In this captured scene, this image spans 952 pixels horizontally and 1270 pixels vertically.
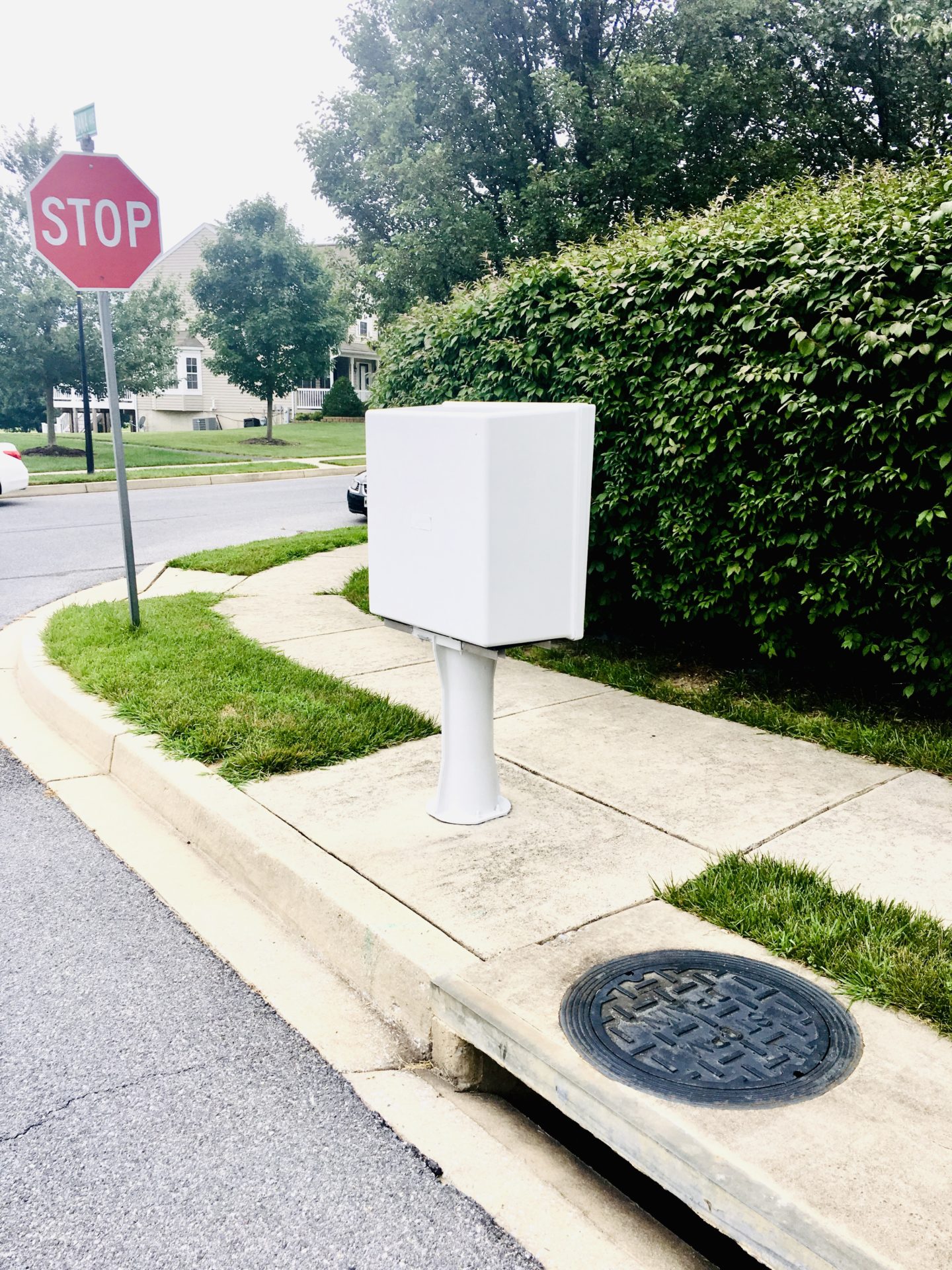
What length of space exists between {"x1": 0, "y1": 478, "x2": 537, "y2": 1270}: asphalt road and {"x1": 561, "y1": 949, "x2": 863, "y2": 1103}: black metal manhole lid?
0.50 m

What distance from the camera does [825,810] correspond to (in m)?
3.87

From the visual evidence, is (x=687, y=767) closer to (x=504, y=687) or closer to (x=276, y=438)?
(x=504, y=687)

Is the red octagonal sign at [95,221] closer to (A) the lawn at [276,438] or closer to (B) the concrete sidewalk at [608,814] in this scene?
(B) the concrete sidewalk at [608,814]

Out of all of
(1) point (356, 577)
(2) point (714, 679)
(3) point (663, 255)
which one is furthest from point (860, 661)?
(1) point (356, 577)

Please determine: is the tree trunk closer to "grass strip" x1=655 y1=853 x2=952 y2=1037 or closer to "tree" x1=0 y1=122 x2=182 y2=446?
"tree" x1=0 y1=122 x2=182 y2=446

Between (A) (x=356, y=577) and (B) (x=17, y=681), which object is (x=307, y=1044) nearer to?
(B) (x=17, y=681)

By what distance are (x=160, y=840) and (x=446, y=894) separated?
1.41 metres

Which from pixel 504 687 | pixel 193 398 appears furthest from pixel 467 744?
pixel 193 398

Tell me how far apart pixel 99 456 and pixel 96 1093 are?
22.9m

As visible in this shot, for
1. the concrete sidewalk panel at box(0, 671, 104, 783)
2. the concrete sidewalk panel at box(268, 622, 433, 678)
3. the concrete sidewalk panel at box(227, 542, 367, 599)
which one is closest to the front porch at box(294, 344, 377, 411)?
the concrete sidewalk panel at box(227, 542, 367, 599)

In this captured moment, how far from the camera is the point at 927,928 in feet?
9.63

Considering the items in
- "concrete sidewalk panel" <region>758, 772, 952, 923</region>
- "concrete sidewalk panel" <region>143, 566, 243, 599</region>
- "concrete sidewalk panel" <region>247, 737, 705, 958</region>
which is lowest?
"concrete sidewalk panel" <region>247, 737, 705, 958</region>

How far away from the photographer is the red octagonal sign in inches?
243

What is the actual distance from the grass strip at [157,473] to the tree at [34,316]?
2558 millimetres
